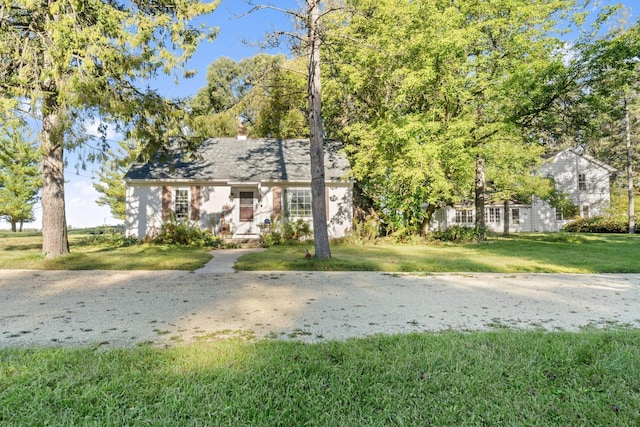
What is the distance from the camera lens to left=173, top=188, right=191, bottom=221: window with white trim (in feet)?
56.0

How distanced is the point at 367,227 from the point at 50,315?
46.2ft

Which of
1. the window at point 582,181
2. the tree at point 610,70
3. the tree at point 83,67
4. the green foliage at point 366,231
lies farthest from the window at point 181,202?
the window at point 582,181

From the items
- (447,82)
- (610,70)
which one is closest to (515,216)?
(610,70)

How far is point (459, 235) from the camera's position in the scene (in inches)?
733

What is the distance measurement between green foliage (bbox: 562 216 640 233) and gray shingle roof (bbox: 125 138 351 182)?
20.3 meters

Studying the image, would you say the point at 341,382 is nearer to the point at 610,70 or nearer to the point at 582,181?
the point at 610,70

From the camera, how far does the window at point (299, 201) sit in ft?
57.7

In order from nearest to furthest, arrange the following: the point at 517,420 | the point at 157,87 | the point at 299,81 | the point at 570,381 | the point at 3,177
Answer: the point at 517,420, the point at 570,381, the point at 157,87, the point at 299,81, the point at 3,177

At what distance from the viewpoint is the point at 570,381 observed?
2.75 metres

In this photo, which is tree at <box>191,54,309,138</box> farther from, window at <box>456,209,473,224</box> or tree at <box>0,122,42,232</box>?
window at <box>456,209,473,224</box>

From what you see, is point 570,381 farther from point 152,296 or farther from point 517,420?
point 152,296

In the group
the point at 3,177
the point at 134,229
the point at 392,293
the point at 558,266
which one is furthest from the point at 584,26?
the point at 3,177

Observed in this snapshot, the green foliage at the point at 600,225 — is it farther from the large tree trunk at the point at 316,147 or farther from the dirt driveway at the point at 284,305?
the large tree trunk at the point at 316,147

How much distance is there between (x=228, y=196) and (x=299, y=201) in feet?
11.2
